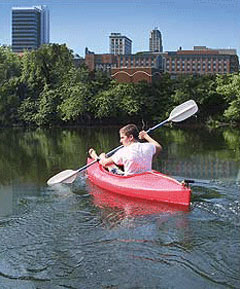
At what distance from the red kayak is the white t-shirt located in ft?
0.38

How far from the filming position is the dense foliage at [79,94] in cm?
3397

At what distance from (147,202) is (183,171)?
3.19 meters

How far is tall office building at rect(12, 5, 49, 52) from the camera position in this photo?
116 meters

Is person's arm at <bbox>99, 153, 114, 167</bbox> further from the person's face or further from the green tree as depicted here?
the green tree

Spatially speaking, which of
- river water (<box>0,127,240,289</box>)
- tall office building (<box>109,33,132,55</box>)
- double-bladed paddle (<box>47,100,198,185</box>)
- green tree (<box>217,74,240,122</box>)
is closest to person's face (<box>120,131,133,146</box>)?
river water (<box>0,127,240,289</box>)

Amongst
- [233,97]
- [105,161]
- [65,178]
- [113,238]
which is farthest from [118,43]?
[113,238]

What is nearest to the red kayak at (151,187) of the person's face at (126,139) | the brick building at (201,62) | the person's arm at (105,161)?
the person's arm at (105,161)

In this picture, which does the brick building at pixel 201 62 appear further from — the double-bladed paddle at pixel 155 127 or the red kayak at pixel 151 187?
the red kayak at pixel 151 187

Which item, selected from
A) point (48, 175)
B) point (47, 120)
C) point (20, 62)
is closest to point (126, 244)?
point (48, 175)

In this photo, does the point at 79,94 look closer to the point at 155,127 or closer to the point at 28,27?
the point at 155,127

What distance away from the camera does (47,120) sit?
34.2m

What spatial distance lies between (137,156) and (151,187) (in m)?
0.48

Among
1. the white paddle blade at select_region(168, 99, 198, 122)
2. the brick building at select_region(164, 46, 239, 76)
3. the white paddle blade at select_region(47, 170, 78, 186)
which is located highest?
the brick building at select_region(164, 46, 239, 76)

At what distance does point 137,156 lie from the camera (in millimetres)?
6375
